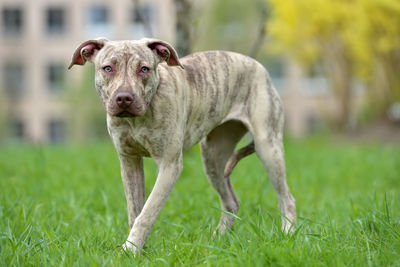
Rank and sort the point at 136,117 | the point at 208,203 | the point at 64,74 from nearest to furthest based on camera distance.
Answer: the point at 136,117 → the point at 208,203 → the point at 64,74

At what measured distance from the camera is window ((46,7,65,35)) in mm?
34688

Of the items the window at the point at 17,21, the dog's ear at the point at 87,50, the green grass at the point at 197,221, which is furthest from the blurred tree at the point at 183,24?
the window at the point at 17,21

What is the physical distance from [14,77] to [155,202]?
3370cm

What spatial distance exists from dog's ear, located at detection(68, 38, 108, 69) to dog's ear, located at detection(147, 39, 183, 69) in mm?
316

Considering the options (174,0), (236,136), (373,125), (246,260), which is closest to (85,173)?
(174,0)

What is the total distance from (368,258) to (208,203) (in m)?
2.31

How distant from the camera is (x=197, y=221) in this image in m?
4.36

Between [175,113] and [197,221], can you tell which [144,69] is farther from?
[197,221]

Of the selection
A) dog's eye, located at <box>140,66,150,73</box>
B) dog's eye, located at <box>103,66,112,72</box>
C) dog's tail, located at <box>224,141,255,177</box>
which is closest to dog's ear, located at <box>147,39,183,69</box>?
dog's eye, located at <box>140,66,150,73</box>

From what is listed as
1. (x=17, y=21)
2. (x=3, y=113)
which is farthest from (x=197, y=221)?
(x=17, y=21)

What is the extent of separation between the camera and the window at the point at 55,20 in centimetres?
3469

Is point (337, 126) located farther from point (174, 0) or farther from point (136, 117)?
point (136, 117)

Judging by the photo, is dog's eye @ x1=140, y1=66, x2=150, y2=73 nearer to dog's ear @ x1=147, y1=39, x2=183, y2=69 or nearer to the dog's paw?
dog's ear @ x1=147, y1=39, x2=183, y2=69

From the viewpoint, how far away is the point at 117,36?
33.0 m
